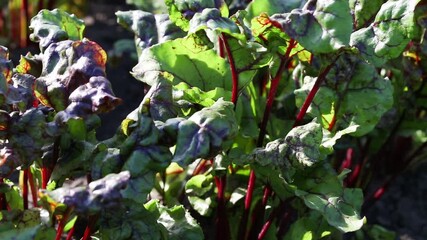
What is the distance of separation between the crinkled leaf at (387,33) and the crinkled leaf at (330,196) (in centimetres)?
31

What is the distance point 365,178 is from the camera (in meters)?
2.44

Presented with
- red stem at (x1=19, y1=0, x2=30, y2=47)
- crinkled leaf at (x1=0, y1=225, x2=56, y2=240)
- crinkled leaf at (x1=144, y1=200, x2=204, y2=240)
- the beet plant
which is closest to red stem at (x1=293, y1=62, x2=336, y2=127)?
the beet plant

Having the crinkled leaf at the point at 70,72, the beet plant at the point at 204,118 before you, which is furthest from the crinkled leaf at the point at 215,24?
the crinkled leaf at the point at 70,72

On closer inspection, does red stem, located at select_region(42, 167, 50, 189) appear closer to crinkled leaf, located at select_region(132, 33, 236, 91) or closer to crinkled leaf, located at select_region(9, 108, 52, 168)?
crinkled leaf, located at select_region(9, 108, 52, 168)

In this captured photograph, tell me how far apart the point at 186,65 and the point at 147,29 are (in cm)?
24

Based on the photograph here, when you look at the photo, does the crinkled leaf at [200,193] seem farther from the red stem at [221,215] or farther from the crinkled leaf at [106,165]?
the crinkled leaf at [106,165]

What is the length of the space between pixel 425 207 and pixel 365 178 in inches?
10.6

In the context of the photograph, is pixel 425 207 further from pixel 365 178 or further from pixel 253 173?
pixel 253 173

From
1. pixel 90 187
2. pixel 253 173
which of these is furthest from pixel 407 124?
pixel 90 187

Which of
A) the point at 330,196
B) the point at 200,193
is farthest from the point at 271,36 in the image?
the point at 200,193

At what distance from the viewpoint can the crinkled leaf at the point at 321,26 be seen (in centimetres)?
148

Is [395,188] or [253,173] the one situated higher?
[253,173]

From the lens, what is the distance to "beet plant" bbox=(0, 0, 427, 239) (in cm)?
145

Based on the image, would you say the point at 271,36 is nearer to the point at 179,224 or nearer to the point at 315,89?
the point at 315,89
